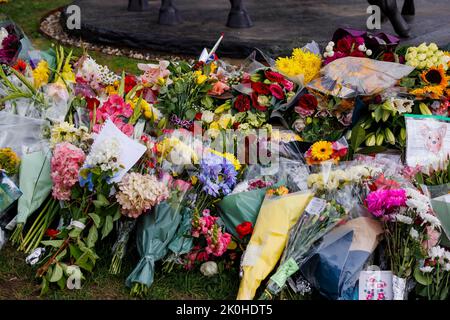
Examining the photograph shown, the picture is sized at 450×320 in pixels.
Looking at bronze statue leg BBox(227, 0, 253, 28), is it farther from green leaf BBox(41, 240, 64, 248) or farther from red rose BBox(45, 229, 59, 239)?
green leaf BBox(41, 240, 64, 248)

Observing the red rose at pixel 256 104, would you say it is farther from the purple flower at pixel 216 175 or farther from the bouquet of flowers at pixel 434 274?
the bouquet of flowers at pixel 434 274

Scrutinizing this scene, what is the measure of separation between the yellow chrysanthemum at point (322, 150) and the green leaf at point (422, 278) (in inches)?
32.9

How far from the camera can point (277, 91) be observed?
4238mm

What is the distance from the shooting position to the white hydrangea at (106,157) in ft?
10.9

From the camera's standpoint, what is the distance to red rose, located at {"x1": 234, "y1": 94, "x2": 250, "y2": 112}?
423 centimetres

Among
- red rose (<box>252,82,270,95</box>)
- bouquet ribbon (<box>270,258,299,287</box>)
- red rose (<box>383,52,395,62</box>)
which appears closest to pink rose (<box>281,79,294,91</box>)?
red rose (<box>252,82,270,95</box>)

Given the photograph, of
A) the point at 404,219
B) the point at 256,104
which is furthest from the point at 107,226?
the point at 404,219

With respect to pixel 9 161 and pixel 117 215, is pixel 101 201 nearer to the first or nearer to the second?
pixel 117 215

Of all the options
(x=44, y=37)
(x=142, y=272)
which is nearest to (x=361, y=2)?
(x=44, y=37)

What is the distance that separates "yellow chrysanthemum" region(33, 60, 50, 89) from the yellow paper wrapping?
5.95 feet

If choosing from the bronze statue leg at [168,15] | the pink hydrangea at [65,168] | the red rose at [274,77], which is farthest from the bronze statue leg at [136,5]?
the pink hydrangea at [65,168]

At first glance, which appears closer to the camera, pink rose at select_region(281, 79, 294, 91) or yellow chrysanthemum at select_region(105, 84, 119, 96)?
pink rose at select_region(281, 79, 294, 91)
